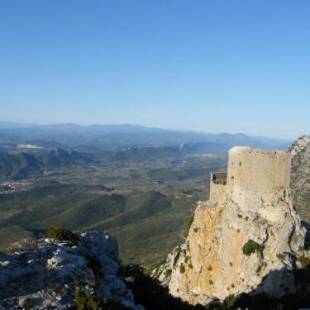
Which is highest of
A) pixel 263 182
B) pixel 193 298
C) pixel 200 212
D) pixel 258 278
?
pixel 263 182

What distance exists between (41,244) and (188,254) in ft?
83.2

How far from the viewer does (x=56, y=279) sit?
18672mm

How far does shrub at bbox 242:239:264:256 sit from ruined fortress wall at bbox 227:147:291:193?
399 centimetres

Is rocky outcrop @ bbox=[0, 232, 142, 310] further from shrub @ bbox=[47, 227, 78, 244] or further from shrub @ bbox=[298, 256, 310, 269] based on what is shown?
shrub @ bbox=[298, 256, 310, 269]

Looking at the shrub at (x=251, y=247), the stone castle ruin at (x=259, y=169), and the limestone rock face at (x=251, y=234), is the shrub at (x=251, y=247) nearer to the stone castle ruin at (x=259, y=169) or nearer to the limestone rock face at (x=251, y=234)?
the limestone rock face at (x=251, y=234)

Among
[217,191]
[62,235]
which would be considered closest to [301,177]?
[217,191]

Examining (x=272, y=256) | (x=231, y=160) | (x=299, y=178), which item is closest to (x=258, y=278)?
(x=272, y=256)

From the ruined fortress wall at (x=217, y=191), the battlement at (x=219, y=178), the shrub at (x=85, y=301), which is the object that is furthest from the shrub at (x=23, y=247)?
the battlement at (x=219, y=178)

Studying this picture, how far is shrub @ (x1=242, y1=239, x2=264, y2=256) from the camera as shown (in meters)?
39.4

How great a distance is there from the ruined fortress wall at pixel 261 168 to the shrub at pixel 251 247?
3.99 metres

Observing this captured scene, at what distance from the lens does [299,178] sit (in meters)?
97.1

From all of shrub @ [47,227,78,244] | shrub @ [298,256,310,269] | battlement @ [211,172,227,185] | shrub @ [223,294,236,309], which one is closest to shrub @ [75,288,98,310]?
shrub @ [47,227,78,244]

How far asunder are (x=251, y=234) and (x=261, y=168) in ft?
17.0

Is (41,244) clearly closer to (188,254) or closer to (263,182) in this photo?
(263,182)
